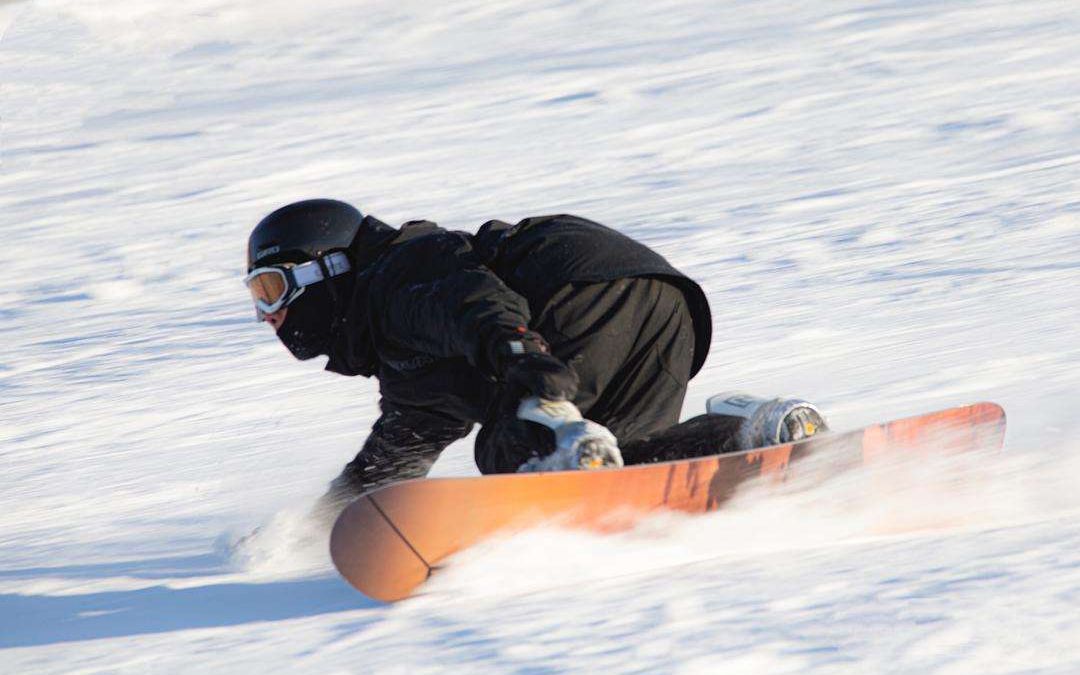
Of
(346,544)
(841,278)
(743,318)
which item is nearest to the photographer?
(346,544)

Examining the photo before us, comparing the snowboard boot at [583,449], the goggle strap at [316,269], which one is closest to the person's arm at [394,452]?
the goggle strap at [316,269]

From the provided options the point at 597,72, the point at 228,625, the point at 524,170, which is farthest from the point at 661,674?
the point at 597,72

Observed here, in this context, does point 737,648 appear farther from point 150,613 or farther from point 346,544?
point 150,613

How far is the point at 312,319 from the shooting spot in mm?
3684

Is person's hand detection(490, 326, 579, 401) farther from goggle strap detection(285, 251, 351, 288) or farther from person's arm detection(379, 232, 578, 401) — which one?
goggle strap detection(285, 251, 351, 288)

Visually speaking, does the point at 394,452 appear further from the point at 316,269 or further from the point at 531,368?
the point at 531,368

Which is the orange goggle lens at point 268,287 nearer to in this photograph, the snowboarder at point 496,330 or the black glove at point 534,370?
the snowboarder at point 496,330

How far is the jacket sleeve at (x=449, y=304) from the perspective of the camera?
2.99 metres

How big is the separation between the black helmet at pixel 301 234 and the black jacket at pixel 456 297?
8cm

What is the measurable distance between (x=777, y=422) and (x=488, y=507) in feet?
2.84

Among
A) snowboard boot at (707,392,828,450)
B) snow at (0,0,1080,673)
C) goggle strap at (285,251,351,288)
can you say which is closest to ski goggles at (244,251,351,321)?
goggle strap at (285,251,351,288)

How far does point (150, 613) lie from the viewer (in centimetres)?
317

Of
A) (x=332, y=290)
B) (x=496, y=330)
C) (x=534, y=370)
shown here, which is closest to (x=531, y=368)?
A: (x=534, y=370)

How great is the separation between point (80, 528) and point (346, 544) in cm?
174
